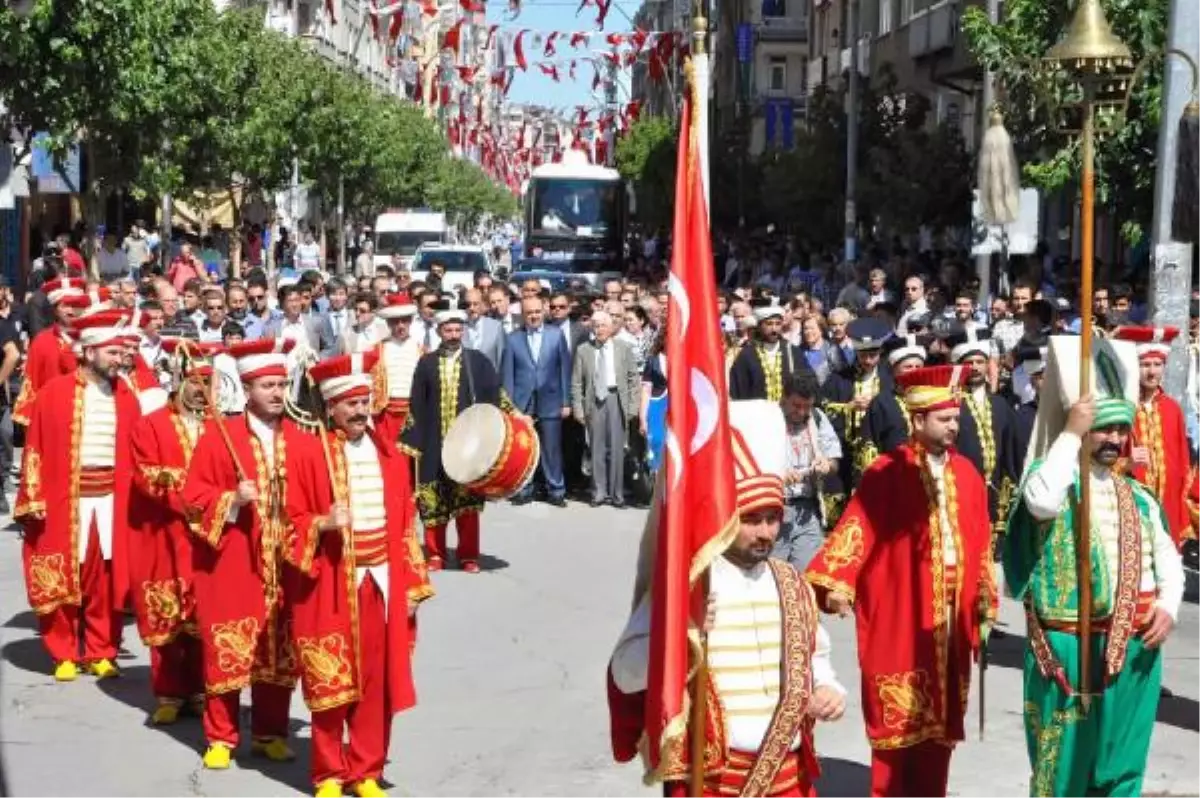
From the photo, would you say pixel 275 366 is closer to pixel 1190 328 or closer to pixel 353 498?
pixel 353 498

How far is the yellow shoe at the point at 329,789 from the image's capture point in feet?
30.0

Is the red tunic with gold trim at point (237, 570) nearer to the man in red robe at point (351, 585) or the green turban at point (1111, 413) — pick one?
the man in red robe at point (351, 585)

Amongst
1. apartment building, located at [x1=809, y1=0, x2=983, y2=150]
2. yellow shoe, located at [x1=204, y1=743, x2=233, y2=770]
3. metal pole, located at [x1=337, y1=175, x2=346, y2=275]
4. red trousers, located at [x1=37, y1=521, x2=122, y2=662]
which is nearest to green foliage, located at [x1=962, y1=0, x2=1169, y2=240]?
red trousers, located at [x1=37, y1=521, x2=122, y2=662]

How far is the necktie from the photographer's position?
20250mm

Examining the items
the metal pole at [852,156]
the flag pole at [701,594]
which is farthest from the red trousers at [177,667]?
the metal pole at [852,156]

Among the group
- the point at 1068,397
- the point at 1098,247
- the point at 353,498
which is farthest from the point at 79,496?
the point at 1098,247

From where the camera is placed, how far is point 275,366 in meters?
9.52

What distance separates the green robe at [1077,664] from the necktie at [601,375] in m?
12.3

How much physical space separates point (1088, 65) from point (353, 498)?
3.58m

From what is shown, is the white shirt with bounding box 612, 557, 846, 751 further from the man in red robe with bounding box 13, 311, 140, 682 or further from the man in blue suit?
the man in blue suit

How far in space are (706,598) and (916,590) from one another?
6.95ft

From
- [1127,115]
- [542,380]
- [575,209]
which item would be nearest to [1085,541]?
[542,380]

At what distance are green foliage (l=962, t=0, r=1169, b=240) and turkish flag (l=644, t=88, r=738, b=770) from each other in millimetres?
14616

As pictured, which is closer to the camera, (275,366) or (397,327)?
(275,366)
